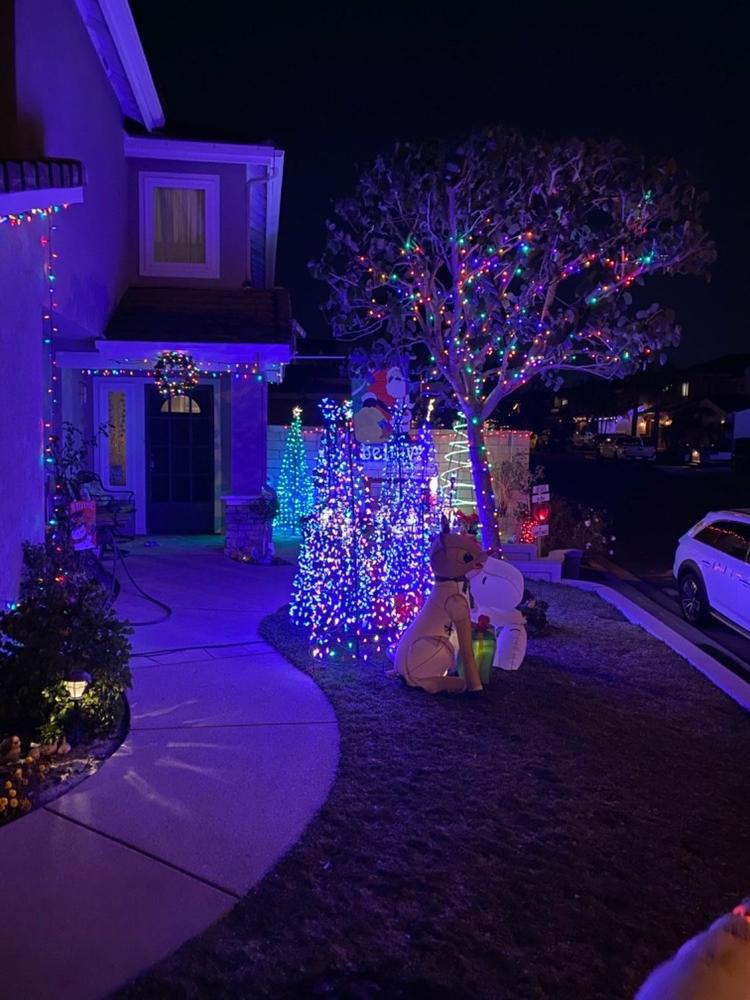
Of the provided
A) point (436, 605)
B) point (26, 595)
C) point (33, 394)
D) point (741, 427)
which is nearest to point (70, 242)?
point (33, 394)

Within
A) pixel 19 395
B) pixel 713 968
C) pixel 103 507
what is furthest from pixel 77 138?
pixel 713 968

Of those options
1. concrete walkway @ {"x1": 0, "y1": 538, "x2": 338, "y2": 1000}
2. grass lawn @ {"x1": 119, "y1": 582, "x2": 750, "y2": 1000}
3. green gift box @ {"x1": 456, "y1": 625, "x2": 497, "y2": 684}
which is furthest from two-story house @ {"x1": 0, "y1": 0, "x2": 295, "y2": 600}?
green gift box @ {"x1": 456, "y1": 625, "x2": 497, "y2": 684}

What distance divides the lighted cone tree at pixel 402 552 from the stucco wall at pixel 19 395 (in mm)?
3030

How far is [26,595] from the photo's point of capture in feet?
21.0

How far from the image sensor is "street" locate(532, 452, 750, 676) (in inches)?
386

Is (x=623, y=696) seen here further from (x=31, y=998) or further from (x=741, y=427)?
(x=741, y=427)

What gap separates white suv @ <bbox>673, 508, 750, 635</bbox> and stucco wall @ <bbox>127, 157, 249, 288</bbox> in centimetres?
739

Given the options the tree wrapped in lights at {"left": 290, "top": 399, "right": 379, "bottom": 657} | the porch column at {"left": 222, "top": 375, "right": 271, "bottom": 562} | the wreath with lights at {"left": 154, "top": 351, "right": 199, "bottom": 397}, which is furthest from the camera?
the porch column at {"left": 222, "top": 375, "right": 271, "bottom": 562}

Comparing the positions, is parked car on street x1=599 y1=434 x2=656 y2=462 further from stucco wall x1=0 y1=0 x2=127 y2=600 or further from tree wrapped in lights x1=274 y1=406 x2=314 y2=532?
stucco wall x1=0 y1=0 x2=127 y2=600

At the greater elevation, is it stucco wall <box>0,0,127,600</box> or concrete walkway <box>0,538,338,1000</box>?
stucco wall <box>0,0,127,600</box>

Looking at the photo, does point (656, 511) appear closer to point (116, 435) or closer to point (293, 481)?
point (293, 481)

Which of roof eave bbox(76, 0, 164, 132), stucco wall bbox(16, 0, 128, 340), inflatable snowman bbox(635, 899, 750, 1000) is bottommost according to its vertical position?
inflatable snowman bbox(635, 899, 750, 1000)

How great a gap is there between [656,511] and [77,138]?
59.3ft

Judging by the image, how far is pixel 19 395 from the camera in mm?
6527
